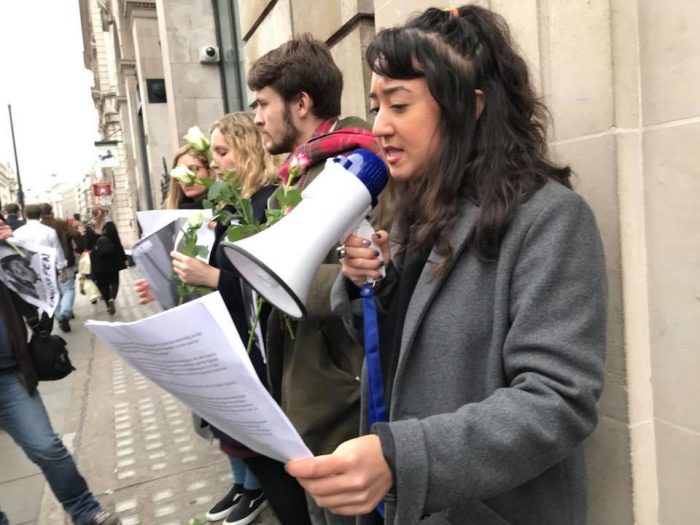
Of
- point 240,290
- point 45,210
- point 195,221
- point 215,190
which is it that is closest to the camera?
point 215,190

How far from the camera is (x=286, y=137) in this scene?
2.24 metres

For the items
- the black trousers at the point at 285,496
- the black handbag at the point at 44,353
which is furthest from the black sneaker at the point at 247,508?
the black handbag at the point at 44,353

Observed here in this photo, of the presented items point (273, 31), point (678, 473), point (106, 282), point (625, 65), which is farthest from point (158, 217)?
point (106, 282)

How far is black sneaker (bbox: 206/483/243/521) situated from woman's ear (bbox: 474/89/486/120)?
9.68ft

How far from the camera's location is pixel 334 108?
Result: 226cm

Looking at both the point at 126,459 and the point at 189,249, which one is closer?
the point at 189,249

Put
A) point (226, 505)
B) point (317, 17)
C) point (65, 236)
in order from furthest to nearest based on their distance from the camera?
1. point (65, 236)
2. point (317, 17)
3. point (226, 505)

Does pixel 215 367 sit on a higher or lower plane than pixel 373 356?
higher

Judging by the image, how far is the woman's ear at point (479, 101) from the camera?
1.23m

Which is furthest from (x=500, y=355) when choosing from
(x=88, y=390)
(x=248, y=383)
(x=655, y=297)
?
(x=88, y=390)

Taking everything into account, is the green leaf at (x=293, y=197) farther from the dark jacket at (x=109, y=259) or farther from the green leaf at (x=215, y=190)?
the dark jacket at (x=109, y=259)

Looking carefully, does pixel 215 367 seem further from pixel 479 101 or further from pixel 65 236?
pixel 65 236

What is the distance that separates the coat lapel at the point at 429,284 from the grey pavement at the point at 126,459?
2.58 metres

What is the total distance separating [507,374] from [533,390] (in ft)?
0.37
